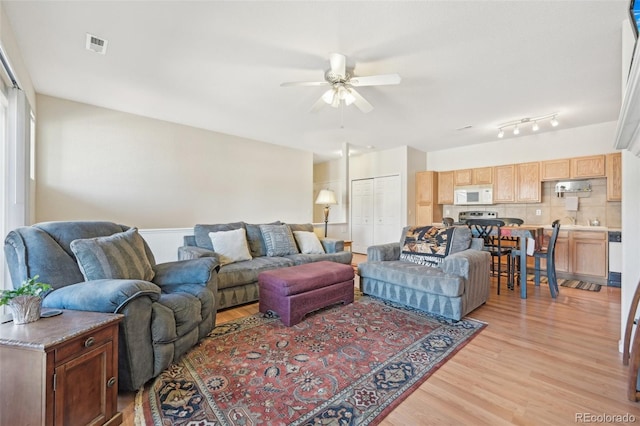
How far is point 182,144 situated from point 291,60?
9.33ft

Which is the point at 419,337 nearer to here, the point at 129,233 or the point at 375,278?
the point at 375,278

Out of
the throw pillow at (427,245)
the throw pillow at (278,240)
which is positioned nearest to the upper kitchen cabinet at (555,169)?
the throw pillow at (427,245)

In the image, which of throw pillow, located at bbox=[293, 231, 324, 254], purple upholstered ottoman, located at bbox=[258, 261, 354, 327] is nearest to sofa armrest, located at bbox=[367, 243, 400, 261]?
purple upholstered ottoman, located at bbox=[258, 261, 354, 327]

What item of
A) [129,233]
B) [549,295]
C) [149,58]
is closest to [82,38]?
[149,58]

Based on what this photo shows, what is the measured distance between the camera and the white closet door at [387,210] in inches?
246

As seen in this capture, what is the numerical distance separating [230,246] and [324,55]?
2.35m

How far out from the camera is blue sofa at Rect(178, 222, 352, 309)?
2.94 meters

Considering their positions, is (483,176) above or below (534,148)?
below

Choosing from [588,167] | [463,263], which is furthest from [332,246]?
[588,167]

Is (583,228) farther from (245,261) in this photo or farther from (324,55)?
(245,261)

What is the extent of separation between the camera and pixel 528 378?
1.74 m

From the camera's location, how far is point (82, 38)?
89.1 inches

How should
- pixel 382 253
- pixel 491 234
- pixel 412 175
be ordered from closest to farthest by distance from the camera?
pixel 382 253
pixel 491 234
pixel 412 175

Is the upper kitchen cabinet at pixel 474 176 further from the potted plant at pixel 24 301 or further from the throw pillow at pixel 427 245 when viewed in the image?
→ the potted plant at pixel 24 301
